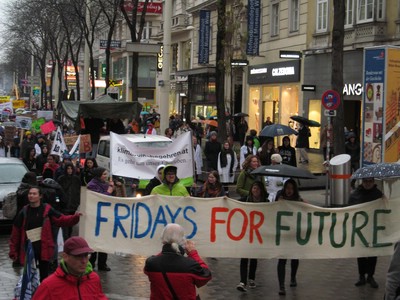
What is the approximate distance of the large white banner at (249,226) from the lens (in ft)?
30.2

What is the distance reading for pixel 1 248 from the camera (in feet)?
42.2

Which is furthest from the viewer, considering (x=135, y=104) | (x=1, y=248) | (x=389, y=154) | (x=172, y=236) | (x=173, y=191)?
(x=135, y=104)

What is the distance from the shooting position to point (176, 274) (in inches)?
218

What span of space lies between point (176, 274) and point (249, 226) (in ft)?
13.1

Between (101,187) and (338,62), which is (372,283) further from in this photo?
(338,62)

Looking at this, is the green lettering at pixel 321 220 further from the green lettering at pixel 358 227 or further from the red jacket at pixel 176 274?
the red jacket at pixel 176 274

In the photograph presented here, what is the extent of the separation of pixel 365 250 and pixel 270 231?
131 centimetres

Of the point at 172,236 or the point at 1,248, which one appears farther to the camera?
the point at 1,248

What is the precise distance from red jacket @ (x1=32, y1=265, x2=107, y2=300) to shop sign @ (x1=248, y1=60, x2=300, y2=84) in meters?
31.1

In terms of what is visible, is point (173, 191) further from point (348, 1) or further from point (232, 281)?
point (348, 1)

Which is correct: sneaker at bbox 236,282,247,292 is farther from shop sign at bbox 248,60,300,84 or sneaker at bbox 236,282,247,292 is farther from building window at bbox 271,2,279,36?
building window at bbox 271,2,279,36

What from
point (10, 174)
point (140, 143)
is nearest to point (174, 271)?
point (10, 174)

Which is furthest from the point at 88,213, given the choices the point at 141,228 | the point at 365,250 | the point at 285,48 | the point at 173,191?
the point at 285,48

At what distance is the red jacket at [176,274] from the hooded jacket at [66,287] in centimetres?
71
